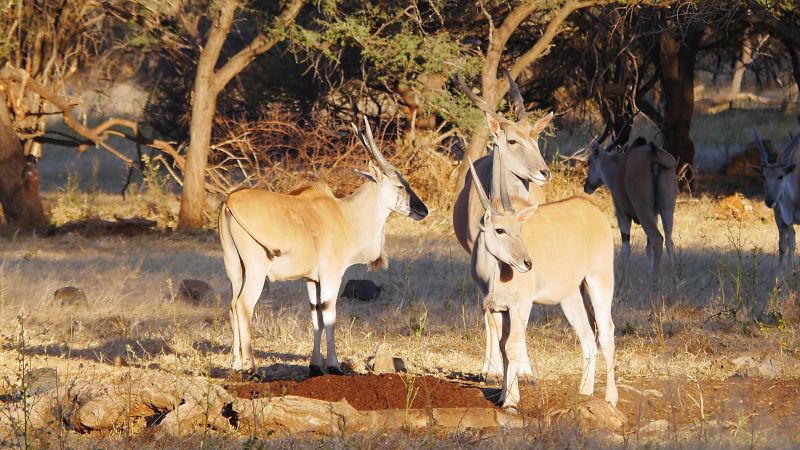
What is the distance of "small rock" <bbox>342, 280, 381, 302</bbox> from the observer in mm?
10280

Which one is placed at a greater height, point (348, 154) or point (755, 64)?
point (755, 64)

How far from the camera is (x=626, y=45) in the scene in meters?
15.6

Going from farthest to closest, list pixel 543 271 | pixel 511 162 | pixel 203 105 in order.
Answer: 1. pixel 203 105
2. pixel 511 162
3. pixel 543 271

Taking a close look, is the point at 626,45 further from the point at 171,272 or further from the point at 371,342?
the point at 371,342

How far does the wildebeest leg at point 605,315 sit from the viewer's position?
6453 millimetres

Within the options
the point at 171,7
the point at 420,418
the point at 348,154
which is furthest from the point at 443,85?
the point at 420,418

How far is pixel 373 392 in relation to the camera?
610cm

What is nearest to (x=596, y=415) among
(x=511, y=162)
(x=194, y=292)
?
(x=511, y=162)

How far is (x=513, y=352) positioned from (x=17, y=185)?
9931 mm

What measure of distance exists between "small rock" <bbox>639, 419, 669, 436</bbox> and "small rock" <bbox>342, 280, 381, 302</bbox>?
459 cm

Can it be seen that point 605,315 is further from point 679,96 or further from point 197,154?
point 679,96

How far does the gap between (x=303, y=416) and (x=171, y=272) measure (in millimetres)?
6245

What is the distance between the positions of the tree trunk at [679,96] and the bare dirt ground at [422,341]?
4.30 m

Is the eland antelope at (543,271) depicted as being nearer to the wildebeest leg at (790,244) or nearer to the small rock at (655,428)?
the small rock at (655,428)
